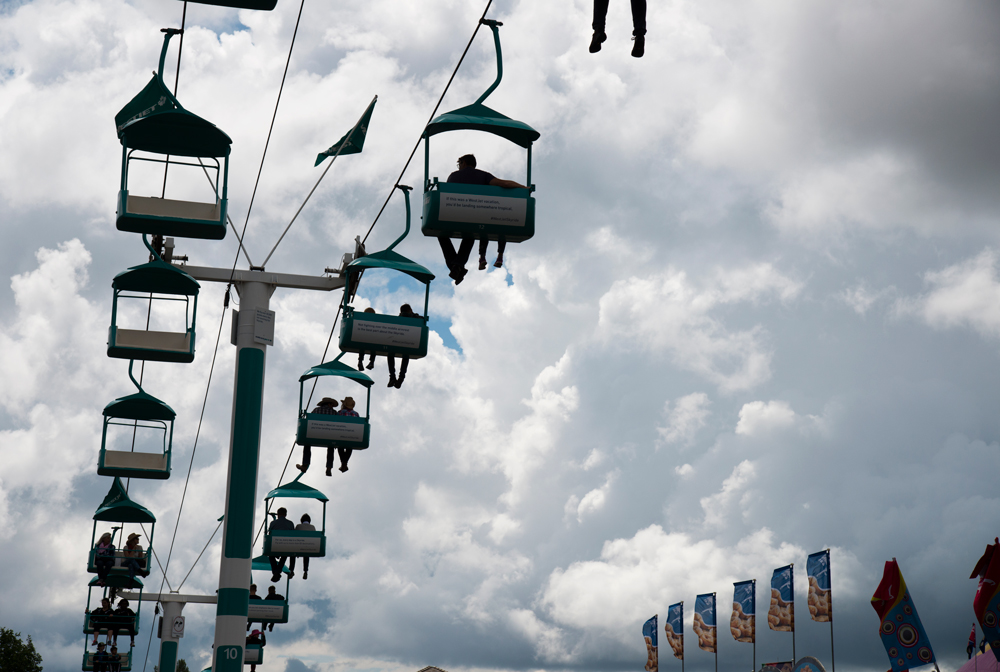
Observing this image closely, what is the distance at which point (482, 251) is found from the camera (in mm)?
11055

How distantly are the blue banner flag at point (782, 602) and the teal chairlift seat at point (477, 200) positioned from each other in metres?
30.4

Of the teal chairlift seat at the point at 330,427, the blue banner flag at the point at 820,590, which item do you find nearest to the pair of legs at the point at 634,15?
the teal chairlift seat at the point at 330,427

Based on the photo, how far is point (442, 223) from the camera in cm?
1036

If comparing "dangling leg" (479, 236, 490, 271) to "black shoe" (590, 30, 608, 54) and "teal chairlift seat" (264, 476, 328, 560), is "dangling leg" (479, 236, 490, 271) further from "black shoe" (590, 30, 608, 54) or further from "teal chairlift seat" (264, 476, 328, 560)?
"teal chairlift seat" (264, 476, 328, 560)

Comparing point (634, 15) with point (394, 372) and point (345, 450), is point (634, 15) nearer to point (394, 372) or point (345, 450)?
point (394, 372)

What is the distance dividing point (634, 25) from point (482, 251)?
332 centimetres

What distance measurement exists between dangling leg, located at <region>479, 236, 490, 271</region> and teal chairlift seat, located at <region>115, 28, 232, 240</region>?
4184 millimetres

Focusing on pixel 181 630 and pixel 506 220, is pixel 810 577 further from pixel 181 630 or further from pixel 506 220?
pixel 506 220

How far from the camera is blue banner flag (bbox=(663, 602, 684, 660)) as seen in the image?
45987 mm

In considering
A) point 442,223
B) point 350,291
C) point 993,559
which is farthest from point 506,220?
point 993,559

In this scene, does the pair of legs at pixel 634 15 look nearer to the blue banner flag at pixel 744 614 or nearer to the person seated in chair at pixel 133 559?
the person seated in chair at pixel 133 559

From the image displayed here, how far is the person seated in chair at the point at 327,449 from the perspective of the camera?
1927 cm

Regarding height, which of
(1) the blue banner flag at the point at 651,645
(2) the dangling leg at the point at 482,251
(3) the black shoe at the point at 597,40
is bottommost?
(1) the blue banner flag at the point at 651,645

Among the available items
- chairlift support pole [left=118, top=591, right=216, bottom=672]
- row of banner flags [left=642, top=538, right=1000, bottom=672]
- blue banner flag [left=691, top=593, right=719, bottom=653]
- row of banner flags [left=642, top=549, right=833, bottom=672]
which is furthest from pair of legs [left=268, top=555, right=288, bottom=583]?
blue banner flag [left=691, top=593, right=719, bottom=653]
